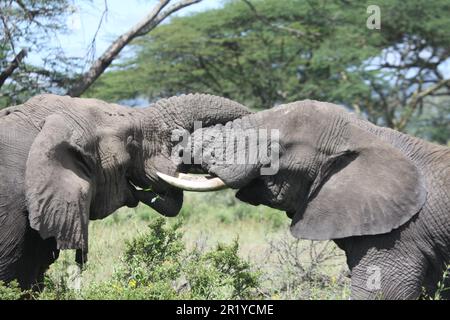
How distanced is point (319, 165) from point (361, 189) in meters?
0.31

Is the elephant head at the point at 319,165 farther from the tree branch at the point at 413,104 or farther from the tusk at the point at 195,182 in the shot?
the tree branch at the point at 413,104

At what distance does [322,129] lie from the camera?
5441 millimetres

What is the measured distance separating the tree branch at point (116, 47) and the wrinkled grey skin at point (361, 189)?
19.4 feet

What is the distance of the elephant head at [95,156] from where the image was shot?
198 inches

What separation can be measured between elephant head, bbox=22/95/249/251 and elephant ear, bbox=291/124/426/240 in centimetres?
76

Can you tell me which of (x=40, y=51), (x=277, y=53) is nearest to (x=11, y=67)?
(x=40, y=51)

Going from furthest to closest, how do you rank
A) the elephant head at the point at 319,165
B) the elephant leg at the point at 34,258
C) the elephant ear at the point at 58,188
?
1. the elephant head at the point at 319,165
2. the elephant leg at the point at 34,258
3. the elephant ear at the point at 58,188

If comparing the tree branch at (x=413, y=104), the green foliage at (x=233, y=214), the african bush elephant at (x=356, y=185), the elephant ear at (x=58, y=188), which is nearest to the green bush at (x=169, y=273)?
the elephant ear at (x=58, y=188)

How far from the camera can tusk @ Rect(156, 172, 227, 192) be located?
5430mm

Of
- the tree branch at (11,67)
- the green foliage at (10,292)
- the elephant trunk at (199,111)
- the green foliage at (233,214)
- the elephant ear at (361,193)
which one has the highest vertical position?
the tree branch at (11,67)

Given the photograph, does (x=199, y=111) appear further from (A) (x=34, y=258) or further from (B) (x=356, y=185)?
(A) (x=34, y=258)

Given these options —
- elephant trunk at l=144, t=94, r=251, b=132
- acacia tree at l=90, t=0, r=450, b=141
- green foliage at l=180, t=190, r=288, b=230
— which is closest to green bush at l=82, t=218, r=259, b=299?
elephant trunk at l=144, t=94, r=251, b=132
